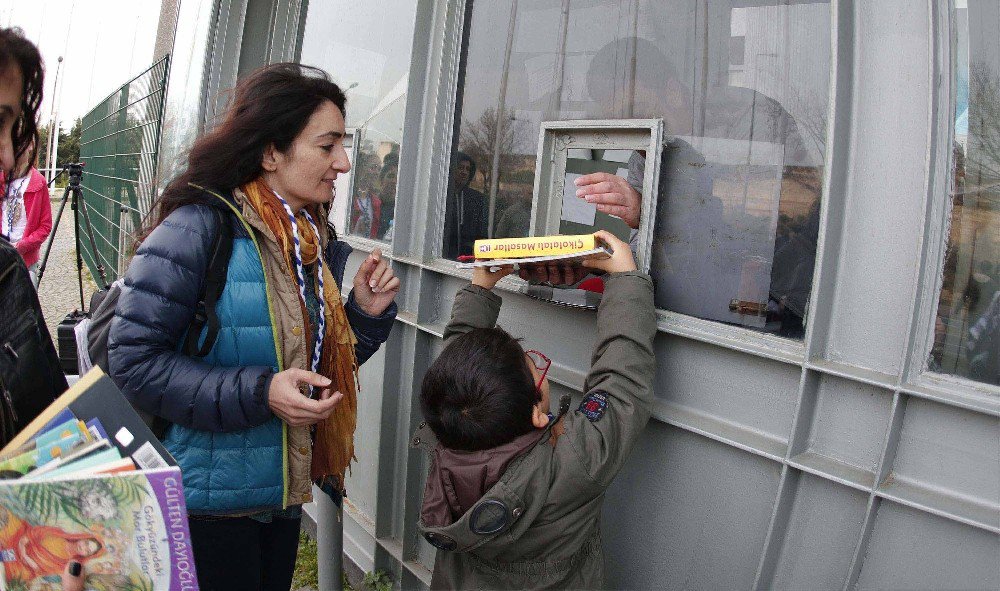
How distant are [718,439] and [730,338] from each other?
0.93 feet

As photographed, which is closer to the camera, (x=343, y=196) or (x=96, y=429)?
(x=96, y=429)

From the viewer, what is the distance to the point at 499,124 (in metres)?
3.02

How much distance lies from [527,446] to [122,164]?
8809 millimetres

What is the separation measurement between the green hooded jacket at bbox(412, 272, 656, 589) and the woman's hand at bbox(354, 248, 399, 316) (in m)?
0.61

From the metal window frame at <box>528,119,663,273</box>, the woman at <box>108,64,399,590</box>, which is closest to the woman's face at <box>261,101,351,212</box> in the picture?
the woman at <box>108,64,399,590</box>

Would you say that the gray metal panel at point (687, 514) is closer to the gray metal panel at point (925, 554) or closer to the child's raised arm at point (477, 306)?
the gray metal panel at point (925, 554)

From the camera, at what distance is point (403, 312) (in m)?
3.37

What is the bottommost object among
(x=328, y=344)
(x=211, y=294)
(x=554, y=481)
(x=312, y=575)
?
(x=312, y=575)

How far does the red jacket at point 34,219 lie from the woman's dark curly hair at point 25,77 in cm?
486

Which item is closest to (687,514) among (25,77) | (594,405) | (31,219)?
(594,405)

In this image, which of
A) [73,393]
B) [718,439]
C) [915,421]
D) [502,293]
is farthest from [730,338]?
[73,393]

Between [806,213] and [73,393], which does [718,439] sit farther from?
[73,393]

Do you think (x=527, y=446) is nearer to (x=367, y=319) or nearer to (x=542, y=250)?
(x=542, y=250)

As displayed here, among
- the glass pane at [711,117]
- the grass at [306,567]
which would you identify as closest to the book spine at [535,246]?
the glass pane at [711,117]
